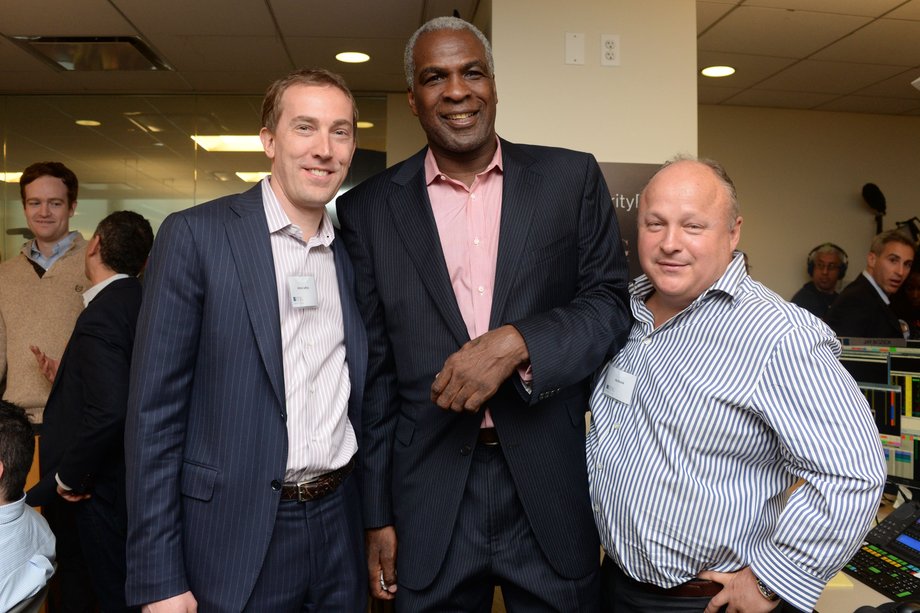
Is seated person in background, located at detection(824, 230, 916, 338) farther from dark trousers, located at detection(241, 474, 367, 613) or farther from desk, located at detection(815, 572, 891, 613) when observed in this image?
dark trousers, located at detection(241, 474, 367, 613)

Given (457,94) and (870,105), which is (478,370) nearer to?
(457,94)

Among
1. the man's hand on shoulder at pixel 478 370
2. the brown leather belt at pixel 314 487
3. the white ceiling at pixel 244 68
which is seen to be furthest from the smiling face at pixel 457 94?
the white ceiling at pixel 244 68

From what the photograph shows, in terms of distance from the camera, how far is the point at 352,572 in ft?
5.22

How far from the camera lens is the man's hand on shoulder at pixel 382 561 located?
1670 mm

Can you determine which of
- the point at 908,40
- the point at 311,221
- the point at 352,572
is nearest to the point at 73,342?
the point at 311,221

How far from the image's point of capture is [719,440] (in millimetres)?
1352

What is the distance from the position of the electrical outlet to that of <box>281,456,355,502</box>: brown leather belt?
2511mm

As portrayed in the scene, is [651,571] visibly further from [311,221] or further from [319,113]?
[319,113]

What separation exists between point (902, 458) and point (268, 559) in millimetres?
1991

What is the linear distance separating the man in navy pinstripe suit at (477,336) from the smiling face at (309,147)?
0.53 feet

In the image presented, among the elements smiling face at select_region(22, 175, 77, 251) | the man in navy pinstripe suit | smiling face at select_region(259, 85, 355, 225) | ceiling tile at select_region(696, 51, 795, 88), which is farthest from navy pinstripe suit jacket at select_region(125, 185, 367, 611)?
ceiling tile at select_region(696, 51, 795, 88)

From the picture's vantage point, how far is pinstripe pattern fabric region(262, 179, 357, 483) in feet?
4.98

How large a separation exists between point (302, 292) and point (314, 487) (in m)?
0.41

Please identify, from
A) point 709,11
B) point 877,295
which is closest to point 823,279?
point 877,295
